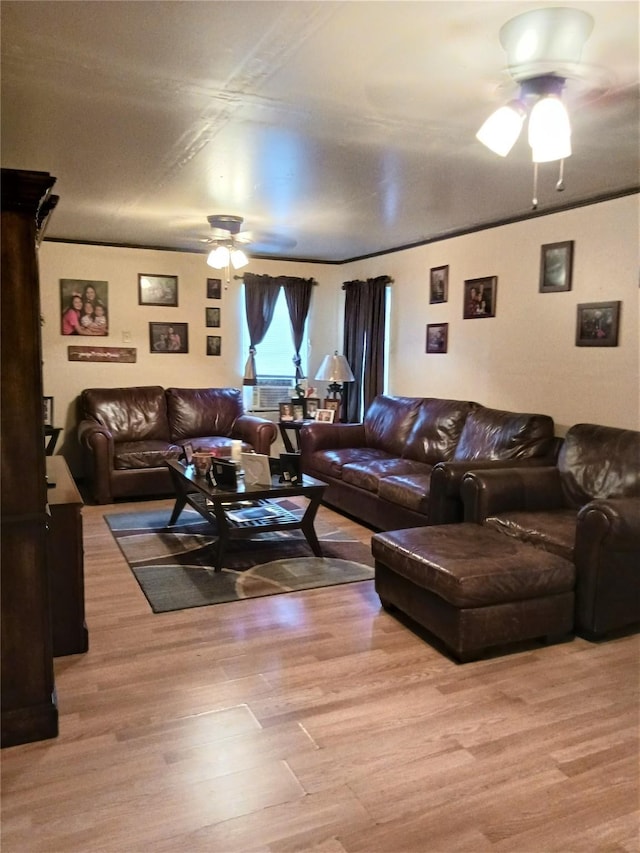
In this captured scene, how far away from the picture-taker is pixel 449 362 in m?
5.48

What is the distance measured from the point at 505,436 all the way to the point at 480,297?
1313 millimetres

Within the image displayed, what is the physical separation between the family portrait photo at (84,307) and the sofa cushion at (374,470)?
9.51ft

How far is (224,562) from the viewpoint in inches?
157

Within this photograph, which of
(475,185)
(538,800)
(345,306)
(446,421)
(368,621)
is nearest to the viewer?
(538,800)

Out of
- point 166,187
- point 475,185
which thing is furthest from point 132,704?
point 475,185

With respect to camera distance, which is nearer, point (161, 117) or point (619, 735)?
point (619, 735)

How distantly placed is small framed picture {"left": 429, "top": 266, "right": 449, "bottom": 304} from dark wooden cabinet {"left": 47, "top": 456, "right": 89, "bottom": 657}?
3.73 meters

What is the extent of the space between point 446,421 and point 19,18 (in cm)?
381

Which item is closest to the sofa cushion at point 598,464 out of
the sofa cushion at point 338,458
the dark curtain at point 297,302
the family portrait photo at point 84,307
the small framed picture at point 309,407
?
the sofa cushion at point 338,458

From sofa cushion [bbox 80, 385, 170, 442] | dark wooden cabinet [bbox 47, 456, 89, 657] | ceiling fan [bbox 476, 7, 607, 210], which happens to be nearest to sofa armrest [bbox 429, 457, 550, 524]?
ceiling fan [bbox 476, 7, 607, 210]

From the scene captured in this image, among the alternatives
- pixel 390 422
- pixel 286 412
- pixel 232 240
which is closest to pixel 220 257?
pixel 232 240

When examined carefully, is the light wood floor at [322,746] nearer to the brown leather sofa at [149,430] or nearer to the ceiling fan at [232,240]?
the brown leather sofa at [149,430]

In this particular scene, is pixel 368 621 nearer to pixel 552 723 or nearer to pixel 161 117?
pixel 552 723

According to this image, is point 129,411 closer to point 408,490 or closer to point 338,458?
point 338,458
